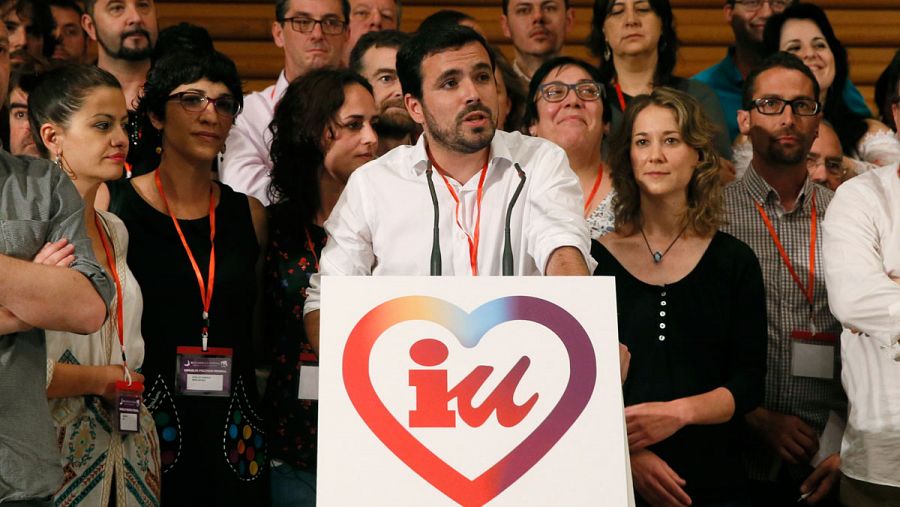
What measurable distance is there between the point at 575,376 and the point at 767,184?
181 cm

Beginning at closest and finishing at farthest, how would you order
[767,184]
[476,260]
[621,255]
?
[476,260], [621,255], [767,184]

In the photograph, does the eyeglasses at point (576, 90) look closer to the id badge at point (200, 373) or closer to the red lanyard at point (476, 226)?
the red lanyard at point (476, 226)

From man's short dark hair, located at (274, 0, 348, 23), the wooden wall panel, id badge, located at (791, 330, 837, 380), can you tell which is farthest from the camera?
the wooden wall panel

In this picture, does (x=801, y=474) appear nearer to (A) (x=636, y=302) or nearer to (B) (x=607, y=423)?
(A) (x=636, y=302)

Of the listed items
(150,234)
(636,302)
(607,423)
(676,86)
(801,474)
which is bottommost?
(801,474)

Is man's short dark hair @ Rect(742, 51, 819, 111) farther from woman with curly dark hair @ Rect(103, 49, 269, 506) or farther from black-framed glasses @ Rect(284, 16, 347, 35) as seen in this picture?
woman with curly dark hair @ Rect(103, 49, 269, 506)

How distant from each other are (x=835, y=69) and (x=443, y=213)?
8.17 ft

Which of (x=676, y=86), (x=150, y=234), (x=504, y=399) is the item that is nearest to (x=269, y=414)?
(x=150, y=234)

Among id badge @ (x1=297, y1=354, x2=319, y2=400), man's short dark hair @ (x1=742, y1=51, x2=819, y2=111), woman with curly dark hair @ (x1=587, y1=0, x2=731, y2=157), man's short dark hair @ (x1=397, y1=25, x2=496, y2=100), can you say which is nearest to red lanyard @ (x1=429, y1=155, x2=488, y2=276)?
man's short dark hair @ (x1=397, y1=25, x2=496, y2=100)

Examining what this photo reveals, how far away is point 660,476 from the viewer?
3.14 metres

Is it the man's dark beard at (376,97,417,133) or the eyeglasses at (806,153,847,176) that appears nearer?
the man's dark beard at (376,97,417,133)

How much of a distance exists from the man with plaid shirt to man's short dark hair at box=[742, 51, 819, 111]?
0.09 meters

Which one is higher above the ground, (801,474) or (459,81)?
(459,81)

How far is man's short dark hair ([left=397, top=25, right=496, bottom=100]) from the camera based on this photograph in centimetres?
309
